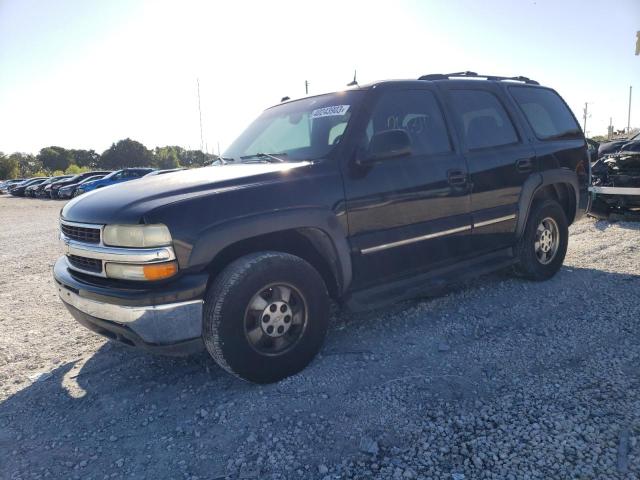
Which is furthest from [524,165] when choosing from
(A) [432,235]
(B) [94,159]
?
(B) [94,159]

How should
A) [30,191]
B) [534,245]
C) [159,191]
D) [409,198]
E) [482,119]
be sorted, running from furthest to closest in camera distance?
[30,191]
[534,245]
[482,119]
[409,198]
[159,191]

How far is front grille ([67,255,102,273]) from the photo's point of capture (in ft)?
8.89

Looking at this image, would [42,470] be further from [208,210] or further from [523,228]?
[523,228]

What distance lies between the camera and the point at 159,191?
2742mm

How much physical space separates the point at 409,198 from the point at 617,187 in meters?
6.33

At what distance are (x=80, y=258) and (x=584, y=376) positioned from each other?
3.24m

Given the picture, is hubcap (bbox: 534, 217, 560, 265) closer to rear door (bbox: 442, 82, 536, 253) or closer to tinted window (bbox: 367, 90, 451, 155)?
rear door (bbox: 442, 82, 536, 253)

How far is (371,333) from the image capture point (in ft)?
11.9

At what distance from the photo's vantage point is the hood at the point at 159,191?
2574 millimetres

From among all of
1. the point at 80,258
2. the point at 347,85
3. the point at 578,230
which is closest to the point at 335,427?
the point at 80,258

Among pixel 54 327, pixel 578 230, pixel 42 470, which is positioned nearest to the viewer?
pixel 42 470

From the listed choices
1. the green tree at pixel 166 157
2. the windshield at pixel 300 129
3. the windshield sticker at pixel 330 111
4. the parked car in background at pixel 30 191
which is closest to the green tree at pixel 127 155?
the green tree at pixel 166 157

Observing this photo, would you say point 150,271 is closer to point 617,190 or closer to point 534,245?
point 534,245

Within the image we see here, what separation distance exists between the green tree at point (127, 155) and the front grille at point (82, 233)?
76.2 m
